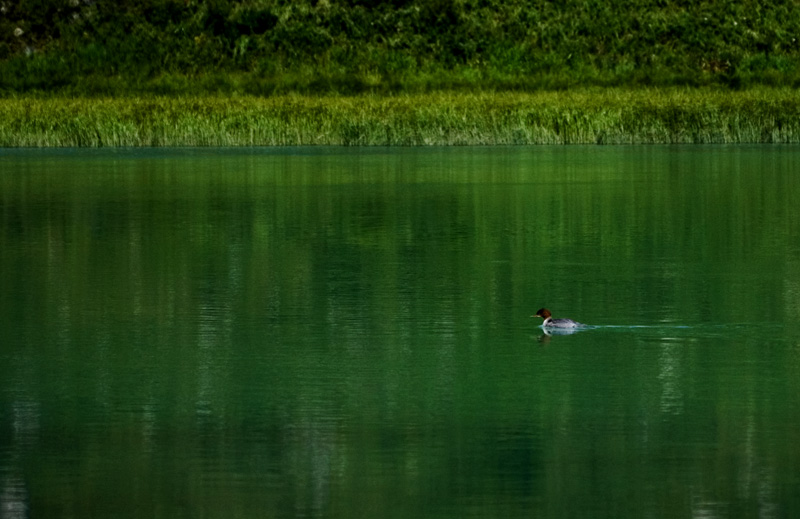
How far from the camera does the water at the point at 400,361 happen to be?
6520 mm

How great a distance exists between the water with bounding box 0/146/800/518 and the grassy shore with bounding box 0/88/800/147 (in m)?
13.4

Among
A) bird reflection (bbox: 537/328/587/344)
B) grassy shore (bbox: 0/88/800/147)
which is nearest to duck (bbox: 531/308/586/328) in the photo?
bird reflection (bbox: 537/328/587/344)

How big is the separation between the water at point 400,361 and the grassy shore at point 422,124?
13.4m

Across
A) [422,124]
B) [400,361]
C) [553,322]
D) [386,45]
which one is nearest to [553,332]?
[553,322]

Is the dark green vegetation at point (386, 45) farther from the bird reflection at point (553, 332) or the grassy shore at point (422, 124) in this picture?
the bird reflection at point (553, 332)

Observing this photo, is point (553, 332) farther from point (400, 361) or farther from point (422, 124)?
point (422, 124)

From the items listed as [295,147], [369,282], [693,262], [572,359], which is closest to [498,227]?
[693,262]

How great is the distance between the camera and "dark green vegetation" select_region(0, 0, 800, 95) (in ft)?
150

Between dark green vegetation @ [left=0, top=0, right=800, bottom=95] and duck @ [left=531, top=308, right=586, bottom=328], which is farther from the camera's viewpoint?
dark green vegetation @ [left=0, top=0, right=800, bottom=95]

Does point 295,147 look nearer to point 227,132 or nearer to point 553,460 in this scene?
point 227,132

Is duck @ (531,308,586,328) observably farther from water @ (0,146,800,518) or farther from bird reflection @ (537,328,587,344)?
water @ (0,146,800,518)

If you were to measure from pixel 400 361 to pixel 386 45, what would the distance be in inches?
1586

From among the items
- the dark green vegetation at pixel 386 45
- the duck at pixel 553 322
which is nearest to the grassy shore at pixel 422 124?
the dark green vegetation at pixel 386 45

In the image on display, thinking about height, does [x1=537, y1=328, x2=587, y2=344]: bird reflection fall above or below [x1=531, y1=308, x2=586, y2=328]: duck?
below
